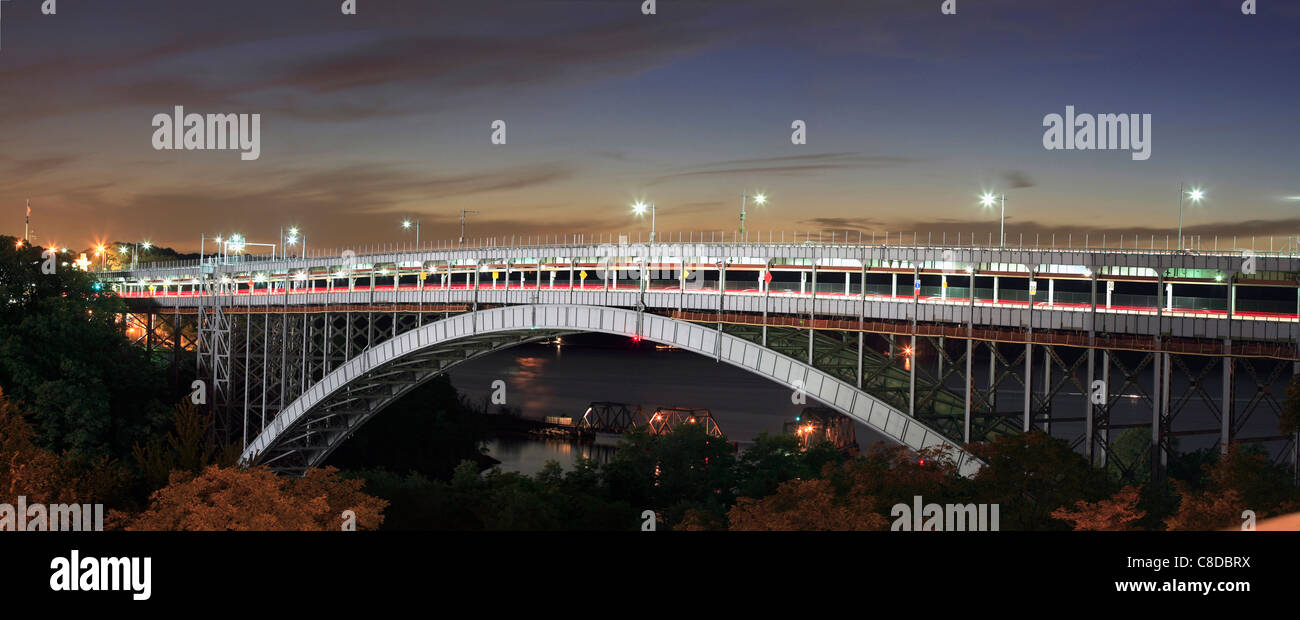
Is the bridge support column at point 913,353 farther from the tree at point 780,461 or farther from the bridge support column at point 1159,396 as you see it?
the tree at point 780,461

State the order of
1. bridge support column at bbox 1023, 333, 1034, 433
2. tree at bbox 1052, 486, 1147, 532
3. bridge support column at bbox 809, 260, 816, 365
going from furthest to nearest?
bridge support column at bbox 809, 260, 816, 365 → bridge support column at bbox 1023, 333, 1034, 433 → tree at bbox 1052, 486, 1147, 532

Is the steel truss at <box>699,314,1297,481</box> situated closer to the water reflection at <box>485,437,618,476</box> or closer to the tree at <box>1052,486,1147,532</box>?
the tree at <box>1052,486,1147,532</box>

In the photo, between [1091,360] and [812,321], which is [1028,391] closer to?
[1091,360]

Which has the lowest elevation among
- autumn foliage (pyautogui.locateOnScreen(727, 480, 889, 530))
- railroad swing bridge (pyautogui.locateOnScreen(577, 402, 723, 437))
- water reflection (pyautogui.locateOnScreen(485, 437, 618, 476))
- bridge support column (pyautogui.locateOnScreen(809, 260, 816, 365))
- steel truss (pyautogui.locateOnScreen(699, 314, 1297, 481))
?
water reflection (pyautogui.locateOnScreen(485, 437, 618, 476))

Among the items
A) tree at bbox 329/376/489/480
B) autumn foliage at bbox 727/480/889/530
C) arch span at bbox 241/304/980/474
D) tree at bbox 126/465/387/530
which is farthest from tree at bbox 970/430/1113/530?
tree at bbox 329/376/489/480

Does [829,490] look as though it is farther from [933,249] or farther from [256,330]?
[256,330]

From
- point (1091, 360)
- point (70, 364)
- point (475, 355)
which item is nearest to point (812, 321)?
point (1091, 360)

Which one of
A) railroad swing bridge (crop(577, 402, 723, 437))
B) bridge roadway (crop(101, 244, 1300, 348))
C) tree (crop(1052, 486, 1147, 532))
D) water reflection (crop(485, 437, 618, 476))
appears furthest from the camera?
railroad swing bridge (crop(577, 402, 723, 437))

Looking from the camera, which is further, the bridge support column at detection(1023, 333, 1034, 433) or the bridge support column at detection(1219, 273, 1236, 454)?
the bridge support column at detection(1023, 333, 1034, 433)
